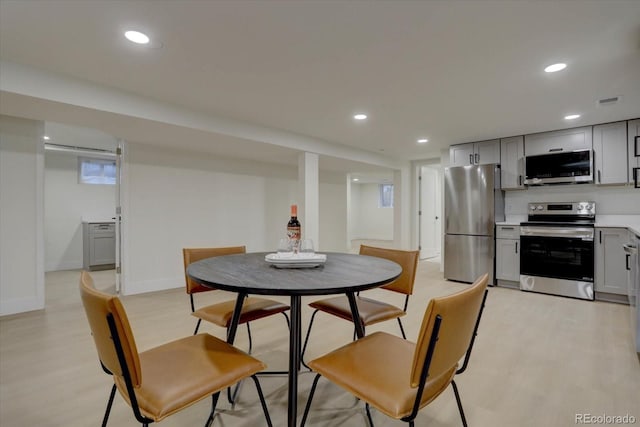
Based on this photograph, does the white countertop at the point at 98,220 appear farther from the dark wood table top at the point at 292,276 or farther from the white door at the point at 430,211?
the white door at the point at 430,211

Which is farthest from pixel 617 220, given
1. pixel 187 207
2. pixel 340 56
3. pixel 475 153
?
pixel 187 207

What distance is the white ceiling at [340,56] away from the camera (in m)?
1.80

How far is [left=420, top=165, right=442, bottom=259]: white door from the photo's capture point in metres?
7.11

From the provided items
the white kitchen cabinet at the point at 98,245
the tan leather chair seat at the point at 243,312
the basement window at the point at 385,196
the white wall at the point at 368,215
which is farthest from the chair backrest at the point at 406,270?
the basement window at the point at 385,196

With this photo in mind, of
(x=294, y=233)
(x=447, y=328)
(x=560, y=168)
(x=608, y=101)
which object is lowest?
(x=447, y=328)

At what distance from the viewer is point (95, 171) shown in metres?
6.28

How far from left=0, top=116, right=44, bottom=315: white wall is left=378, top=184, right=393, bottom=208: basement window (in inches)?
377

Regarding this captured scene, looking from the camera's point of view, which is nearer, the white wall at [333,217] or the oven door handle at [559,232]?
the oven door handle at [559,232]

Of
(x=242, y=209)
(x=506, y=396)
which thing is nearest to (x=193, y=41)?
(x=506, y=396)

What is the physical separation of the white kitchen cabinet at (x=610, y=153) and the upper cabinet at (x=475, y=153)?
44.4 inches

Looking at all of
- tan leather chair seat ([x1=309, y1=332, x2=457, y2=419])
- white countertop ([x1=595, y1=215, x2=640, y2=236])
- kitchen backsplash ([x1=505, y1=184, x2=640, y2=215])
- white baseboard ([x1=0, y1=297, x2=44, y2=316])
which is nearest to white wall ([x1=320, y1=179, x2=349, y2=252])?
kitchen backsplash ([x1=505, y1=184, x2=640, y2=215])

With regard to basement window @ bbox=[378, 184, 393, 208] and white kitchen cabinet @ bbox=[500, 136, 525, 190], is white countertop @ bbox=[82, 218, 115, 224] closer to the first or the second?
white kitchen cabinet @ bbox=[500, 136, 525, 190]

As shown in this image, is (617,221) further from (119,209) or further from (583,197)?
(119,209)

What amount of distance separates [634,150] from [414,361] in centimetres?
460
